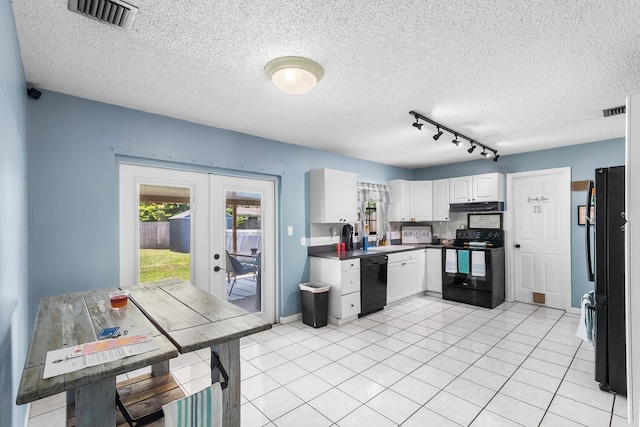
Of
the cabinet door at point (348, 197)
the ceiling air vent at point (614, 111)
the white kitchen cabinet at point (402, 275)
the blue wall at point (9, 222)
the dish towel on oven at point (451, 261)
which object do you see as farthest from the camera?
the dish towel on oven at point (451, 261)

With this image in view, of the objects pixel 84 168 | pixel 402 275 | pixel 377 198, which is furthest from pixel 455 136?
pixel 84 168

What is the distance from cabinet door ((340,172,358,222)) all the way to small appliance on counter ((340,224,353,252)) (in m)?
0.23

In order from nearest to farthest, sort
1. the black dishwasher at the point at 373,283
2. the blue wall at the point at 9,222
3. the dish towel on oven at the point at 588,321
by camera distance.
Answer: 1. the blue wall at the point at 9,222
2. the dish towel on oven at the point at 588,321
3. the black dishwasher at the point at 373,283

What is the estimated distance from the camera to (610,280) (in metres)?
2.55

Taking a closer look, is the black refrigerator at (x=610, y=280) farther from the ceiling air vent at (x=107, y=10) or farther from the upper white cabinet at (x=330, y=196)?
the ceiling air vent at (x=107, y=10)

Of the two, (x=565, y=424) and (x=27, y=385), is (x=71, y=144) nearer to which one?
(x=27, y=385)

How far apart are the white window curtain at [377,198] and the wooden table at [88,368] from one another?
4.16 metres

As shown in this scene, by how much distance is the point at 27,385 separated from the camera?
102cm

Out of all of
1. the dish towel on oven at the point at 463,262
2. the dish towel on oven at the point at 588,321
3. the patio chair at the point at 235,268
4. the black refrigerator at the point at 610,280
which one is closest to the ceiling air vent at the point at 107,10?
the patio chair at the point at 235,268

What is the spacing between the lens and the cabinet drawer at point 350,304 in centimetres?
417

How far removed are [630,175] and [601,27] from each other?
0.89m

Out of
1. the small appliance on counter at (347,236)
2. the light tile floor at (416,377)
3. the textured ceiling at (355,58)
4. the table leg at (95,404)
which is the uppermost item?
the textured ceiling at (355,58)

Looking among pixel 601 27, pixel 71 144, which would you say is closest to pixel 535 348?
pixel 601 27

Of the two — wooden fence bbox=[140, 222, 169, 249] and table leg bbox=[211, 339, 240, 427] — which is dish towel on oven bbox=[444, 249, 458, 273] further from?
table leg bbox=[211, 339, 240, 427]
